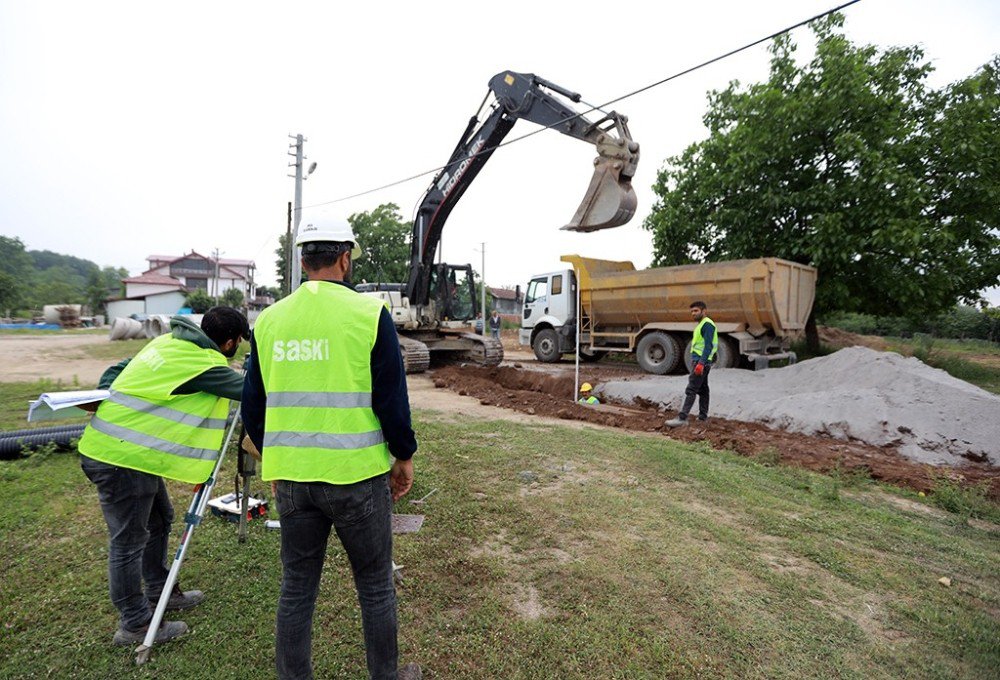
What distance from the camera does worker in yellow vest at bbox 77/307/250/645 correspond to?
243 centimetres

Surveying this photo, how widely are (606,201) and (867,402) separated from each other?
4.71m

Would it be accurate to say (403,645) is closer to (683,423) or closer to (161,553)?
(161,553)

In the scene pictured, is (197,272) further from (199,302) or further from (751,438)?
(751,438)

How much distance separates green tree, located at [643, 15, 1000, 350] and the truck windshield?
4998mm

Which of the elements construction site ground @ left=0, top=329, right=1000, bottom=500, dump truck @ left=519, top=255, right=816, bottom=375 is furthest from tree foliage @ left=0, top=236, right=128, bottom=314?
dump truck @ left=519, top=255, right=816, bottom=375

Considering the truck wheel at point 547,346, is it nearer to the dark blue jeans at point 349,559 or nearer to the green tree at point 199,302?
the dark blue jeans at point 349,559

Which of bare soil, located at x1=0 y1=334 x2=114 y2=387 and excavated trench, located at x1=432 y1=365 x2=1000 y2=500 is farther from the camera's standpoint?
bare soil, located at x1=0 y1=334 x2=114 y2=387

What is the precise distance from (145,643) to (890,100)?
1563 cm

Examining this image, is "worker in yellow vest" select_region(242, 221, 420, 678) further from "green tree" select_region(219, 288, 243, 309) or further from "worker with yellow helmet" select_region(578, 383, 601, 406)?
"green tree" select_region(219, 288, 243, 309)

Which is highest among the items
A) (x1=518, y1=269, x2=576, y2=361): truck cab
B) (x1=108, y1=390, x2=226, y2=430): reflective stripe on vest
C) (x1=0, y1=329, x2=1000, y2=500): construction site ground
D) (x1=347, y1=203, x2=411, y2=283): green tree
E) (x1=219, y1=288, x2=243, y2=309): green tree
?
(x1=347, y1=203, x2=411, y2=283): green tree

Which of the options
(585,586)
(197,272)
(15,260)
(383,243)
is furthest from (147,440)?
(15,260)

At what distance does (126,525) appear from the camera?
2467mm

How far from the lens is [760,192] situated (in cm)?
1358

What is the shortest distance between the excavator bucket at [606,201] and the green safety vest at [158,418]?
20.7ft
